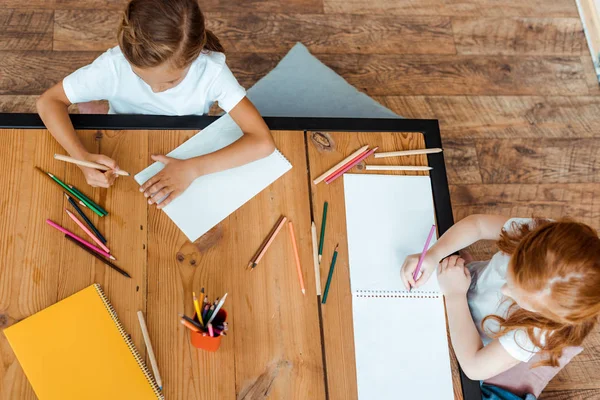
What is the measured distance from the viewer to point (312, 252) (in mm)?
1075

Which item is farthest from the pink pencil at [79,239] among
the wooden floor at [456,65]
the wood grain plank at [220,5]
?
the wood grain plank at [220,5]

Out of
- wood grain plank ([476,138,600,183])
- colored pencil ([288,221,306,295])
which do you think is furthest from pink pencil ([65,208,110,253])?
wood grain plank ([476,138,600,183])

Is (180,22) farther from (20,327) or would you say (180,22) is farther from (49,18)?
(49,18)

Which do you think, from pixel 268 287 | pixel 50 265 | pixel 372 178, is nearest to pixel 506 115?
pixel 372 178

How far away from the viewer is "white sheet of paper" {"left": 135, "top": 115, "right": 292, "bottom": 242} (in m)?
1.07

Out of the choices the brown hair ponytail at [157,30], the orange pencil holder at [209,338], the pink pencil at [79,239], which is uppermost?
the brown hair ponytail at [157,30]

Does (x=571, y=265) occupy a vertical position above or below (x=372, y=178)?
below

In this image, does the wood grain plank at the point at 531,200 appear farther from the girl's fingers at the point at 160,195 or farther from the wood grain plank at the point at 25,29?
the wood grain plank at the point at 25,29

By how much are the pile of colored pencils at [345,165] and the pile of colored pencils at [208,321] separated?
1.26 ft

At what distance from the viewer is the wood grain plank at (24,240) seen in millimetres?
905

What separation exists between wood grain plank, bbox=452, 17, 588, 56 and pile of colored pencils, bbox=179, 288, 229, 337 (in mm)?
1795

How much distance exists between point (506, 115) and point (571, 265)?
137 centimetres

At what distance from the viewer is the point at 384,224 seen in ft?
3.70

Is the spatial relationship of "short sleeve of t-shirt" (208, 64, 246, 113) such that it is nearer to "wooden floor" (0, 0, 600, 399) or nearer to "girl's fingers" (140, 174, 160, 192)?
"girl's fingers" (140, 174, 160, 192)
